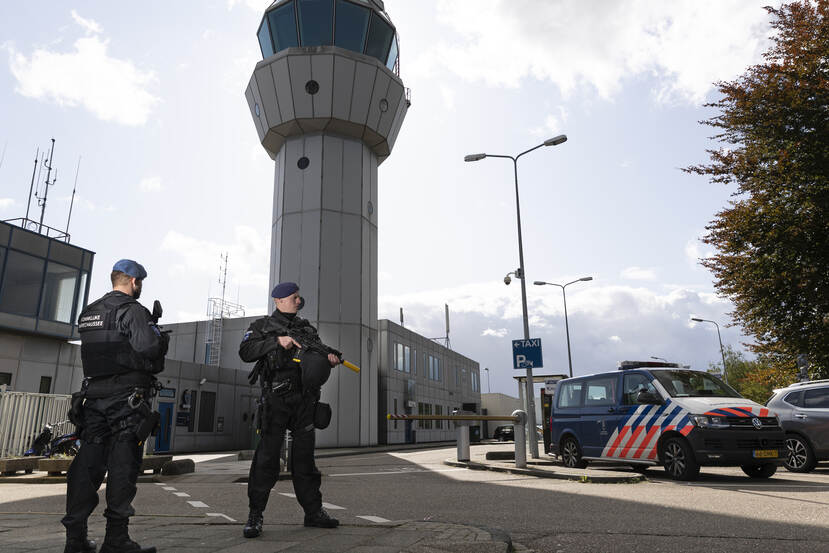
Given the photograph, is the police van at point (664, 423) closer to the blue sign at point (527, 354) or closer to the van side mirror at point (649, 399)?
the van side mirror at point (649, 399)

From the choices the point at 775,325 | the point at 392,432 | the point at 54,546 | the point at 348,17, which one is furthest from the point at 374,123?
the point at 54,546

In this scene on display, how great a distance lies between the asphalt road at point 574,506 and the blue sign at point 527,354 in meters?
5.04

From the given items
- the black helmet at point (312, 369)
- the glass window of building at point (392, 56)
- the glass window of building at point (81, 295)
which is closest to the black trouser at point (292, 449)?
the black helmet at point (312, 369)

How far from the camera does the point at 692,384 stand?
10.0 metres

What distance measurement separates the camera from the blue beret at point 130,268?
4.32 metres

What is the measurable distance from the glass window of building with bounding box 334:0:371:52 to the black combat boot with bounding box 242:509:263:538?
26869 millimetres

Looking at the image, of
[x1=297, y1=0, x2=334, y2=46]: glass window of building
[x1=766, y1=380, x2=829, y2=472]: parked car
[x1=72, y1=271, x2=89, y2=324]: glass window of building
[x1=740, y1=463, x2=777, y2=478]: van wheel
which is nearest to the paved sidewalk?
[x1=740, y1=463, x2=777, y2=478]: van wheel

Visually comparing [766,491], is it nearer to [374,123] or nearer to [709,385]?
[709,385]

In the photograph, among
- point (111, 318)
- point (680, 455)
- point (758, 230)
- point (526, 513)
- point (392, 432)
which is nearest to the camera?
point (111, 318)

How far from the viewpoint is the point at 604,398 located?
36.0ft

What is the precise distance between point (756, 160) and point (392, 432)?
2493cm

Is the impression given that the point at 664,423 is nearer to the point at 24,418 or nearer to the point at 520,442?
the point at 520,442

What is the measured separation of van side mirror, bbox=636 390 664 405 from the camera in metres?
9.66

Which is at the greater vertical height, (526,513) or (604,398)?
(604,398)
